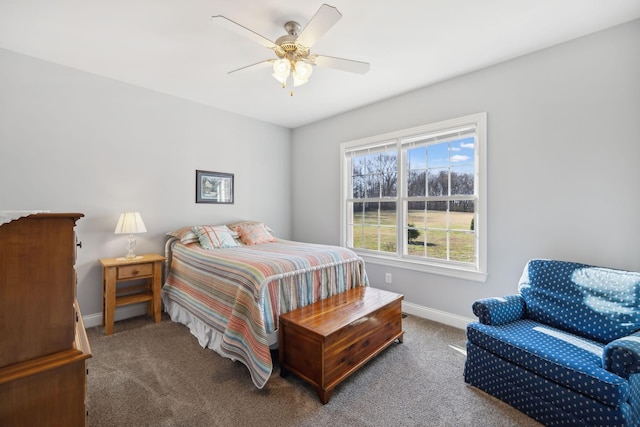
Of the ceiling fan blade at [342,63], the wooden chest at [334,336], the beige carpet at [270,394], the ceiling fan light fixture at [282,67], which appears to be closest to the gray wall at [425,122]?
the beige carpet at [270,394]

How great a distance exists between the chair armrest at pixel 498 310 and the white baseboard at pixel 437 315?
2.80 ft

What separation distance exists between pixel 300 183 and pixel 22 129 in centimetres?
326

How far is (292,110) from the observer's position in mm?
4012

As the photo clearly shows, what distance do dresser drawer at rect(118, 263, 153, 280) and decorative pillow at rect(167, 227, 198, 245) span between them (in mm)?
424

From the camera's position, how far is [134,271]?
9.61ft

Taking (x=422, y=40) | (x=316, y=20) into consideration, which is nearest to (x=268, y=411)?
(x=316, y=20)

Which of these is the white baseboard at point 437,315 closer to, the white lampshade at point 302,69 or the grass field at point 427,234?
the grass field at point 427,234

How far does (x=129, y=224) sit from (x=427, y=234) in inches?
129

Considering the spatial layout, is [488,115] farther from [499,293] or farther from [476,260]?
[499,293]

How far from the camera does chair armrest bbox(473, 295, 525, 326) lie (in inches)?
78.7

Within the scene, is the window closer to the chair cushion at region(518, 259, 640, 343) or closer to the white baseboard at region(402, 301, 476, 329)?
the white baseboard at region(402, 301, 476, 329)

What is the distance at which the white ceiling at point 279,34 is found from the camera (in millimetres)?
1974

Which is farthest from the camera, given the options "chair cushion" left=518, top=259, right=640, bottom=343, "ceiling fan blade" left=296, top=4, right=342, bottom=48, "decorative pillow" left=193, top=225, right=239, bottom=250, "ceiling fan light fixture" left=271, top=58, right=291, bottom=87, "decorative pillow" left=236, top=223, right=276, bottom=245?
"decorative pillow" left=236, top=223, right=276, bottom=245

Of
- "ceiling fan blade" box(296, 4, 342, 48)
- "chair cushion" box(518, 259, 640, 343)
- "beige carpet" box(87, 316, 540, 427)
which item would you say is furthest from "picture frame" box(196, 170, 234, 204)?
"chair cushion" box(518, 259, 640, 343)
